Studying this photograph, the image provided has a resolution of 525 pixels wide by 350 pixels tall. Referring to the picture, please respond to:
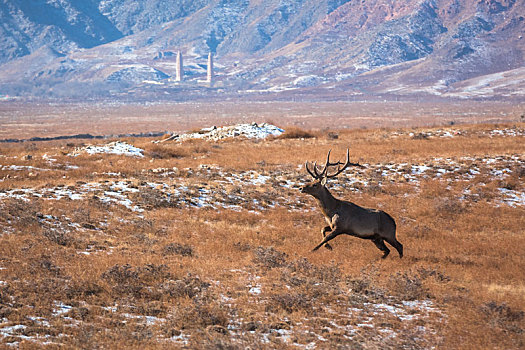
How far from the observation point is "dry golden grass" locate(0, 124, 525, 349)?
9188mm

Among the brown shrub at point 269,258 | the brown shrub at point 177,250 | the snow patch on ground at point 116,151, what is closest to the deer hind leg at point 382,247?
the brown shrub at point 269,258

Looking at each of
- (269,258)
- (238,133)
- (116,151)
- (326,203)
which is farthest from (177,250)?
(238,133)

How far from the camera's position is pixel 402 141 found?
129ft

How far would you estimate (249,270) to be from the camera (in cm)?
1286

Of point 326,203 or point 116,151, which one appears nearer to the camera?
point 326,203

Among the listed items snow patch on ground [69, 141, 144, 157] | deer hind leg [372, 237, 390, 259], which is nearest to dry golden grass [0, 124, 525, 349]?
deer hind leg [372, 237, 390, 259]

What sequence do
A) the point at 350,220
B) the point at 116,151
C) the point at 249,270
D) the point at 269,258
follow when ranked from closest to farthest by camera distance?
the point at 249,270 < the point at 269,258 < the point at 350,220 < the point at 116,151

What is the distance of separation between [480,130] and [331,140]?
44.7 feet

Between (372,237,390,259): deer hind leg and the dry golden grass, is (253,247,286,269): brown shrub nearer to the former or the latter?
the dry golden grass

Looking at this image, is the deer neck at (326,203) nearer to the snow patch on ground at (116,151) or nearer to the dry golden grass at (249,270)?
the dry golden grass at (249,270)

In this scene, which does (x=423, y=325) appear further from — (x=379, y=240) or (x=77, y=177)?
(x=77, y=177)

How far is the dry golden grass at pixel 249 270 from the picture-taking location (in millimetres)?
9188

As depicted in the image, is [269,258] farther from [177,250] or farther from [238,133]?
[238,133]

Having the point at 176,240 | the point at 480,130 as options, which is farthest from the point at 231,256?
the point at 480,130
